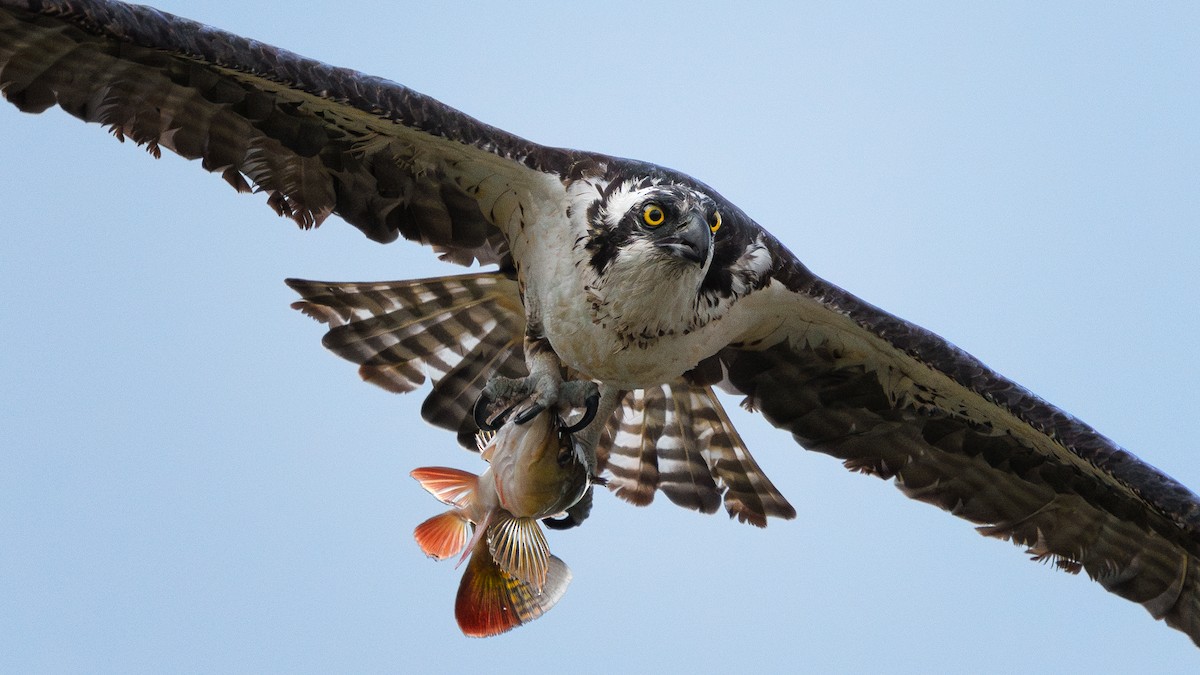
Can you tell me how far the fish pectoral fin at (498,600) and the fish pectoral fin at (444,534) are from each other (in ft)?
0.72

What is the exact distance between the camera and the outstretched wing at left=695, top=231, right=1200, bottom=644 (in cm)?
909

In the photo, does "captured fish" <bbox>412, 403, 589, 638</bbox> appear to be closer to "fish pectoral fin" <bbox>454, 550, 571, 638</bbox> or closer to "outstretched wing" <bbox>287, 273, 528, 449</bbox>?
"fish pectoral fin" <bbox>454, 550, 571, 638</bbox>

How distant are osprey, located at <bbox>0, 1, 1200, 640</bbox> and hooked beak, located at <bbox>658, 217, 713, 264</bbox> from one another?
0.04 ft

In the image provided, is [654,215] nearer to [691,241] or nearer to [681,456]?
[691,241]

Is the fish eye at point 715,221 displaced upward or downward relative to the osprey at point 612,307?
upward

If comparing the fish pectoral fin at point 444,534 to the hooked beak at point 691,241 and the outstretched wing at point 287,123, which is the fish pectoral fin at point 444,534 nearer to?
the outstretched wing at point 287,123

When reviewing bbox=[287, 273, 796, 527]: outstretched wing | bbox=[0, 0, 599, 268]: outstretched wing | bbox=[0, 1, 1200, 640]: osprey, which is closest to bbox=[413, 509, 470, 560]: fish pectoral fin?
bbox=[0, 1, 1200, 640]: osprey

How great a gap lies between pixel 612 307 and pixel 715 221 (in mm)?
652

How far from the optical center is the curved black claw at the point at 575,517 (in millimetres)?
9430

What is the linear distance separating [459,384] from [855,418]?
2.24m

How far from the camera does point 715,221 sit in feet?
28.1

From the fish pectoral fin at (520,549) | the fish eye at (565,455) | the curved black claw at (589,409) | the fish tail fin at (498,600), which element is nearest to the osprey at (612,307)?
the curved black claw at (589,409)

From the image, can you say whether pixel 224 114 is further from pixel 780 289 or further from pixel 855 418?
pixel 855 418

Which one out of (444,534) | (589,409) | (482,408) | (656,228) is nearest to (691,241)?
(656,228)
